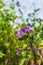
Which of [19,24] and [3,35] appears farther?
[19,24]

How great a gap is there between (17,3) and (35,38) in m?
0.59

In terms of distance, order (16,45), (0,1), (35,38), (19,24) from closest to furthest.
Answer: (35,38)
(16,45)
(19,24)
(0,1)

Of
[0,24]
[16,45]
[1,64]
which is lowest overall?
[1,64]

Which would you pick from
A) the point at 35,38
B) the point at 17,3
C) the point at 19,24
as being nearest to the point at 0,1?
the point at 17,3

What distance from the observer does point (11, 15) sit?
6.50ft

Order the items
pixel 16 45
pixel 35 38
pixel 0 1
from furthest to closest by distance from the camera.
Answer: pixel 0 1, pixel 16 45, pixel 35 38

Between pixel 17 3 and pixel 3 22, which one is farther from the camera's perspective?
pixel 17 3

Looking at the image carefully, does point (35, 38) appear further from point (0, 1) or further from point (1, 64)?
point (0, 1)

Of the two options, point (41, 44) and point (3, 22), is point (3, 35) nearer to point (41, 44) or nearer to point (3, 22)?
point (3, 22)

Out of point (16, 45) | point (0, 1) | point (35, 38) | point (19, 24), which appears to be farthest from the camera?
point (0, 1)

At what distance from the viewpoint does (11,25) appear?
2090 millimetres

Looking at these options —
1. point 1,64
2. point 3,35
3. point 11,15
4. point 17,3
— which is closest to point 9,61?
point 1,64

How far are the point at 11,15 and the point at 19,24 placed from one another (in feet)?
0.54

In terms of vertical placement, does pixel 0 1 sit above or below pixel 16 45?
above
